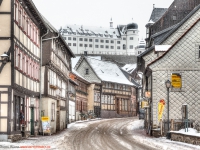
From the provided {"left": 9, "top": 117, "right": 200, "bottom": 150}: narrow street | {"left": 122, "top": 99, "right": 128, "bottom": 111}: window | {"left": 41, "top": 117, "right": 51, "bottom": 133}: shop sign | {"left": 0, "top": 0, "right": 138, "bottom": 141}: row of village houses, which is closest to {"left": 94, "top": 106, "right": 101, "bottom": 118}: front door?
{"left": 122, "top": 99, "right": 128, "bottom": 111}: window

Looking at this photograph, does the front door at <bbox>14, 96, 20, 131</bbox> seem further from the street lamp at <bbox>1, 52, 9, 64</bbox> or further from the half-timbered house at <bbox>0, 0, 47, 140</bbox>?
the street lamp at <bbox>1, 52, 9, 64</bbox>

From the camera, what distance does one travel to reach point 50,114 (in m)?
38.5

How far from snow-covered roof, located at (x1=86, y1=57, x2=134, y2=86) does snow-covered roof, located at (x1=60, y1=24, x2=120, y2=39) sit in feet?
251

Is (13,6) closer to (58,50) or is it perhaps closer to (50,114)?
(50,114)

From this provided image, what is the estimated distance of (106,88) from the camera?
85625 millimetres

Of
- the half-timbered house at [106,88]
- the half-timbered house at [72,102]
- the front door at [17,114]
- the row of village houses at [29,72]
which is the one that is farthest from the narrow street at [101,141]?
the half-timbered house at [106,88]

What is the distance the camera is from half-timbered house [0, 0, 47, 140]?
83.0 feet

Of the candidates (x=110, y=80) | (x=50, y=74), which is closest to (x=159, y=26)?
(x=50, y=74)

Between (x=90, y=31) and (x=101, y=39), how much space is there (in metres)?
4.85

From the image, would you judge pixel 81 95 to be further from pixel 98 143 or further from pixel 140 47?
pixel 140 47

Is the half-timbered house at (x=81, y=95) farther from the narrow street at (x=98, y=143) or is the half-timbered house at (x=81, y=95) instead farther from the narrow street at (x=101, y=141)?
the narrow street at (x=98, y=143)

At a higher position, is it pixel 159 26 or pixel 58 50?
pixel 159 26

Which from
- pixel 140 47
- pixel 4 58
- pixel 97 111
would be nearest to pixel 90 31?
pixel 140 47

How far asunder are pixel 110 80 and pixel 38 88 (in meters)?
50.6
